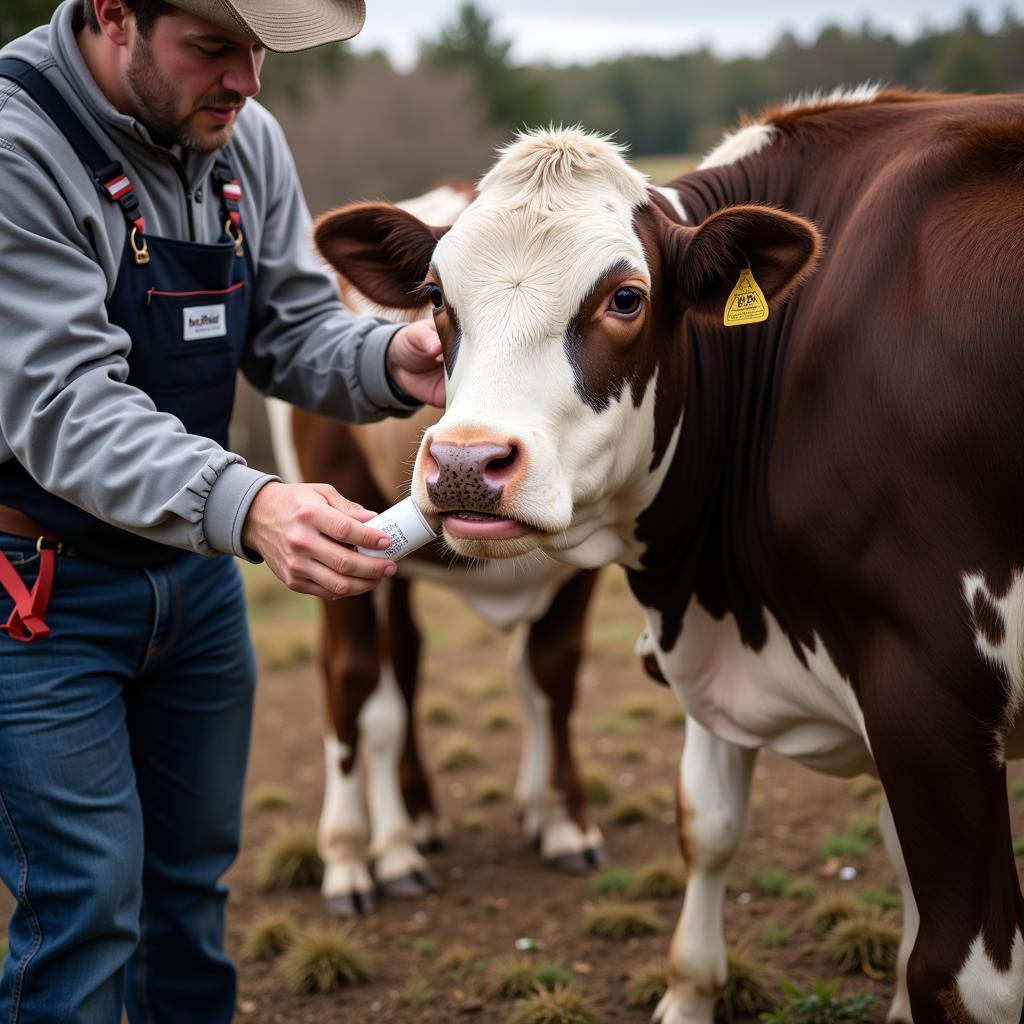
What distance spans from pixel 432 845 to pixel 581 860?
→ 71 centimetres

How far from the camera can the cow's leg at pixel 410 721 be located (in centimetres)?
552

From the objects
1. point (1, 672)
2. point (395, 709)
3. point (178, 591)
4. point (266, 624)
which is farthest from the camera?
point (266, 624)

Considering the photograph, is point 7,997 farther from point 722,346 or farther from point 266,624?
point 266,624

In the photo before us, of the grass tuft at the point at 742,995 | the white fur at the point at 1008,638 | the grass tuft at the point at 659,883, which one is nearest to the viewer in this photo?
the white fur at the point at 1008,638

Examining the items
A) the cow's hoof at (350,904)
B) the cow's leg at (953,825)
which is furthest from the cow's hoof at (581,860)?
the cow's leg at (953,825)

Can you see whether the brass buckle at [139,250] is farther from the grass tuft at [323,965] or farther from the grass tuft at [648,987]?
the grass tuft at [648,987]

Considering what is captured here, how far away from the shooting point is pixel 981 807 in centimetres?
252

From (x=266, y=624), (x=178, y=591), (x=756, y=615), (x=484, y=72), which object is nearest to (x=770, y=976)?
(x=756, y=615)

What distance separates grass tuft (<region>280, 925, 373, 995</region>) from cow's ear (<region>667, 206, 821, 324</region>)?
8.64 feet

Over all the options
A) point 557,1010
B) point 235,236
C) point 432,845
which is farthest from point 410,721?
point 235,236

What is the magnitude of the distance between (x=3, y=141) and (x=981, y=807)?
2.40m

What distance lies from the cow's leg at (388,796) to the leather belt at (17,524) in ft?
7.98

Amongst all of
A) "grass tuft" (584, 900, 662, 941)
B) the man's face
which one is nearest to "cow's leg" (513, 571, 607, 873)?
"grass tuft" (584, 900, 662, 941)

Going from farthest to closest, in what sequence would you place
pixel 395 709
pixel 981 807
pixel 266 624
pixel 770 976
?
1. pixel 266 624
2. pixel 395 709
3. pixel 770 976
4. pixel 981 807
